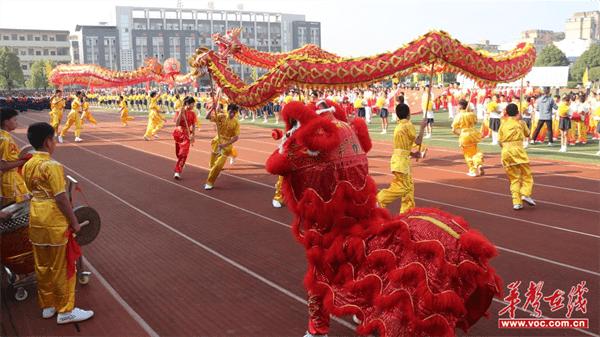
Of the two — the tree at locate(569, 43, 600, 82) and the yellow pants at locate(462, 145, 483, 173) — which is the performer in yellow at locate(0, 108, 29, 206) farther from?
the tree at locate(569, 43, 600, 82)

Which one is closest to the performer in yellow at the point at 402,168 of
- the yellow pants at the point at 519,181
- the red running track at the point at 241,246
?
the red running track at the point at 241,246

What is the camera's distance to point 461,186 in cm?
1104

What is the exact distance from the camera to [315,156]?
3602 millimetres

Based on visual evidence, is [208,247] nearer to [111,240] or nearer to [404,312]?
[111,240]

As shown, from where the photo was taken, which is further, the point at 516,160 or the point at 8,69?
the point at 8,69

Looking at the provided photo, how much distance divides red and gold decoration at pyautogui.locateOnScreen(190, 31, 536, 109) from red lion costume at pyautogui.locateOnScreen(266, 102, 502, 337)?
11.9 ft

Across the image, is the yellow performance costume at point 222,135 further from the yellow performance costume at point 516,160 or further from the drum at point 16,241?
the drum at point 16,241

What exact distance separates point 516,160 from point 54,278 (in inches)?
289

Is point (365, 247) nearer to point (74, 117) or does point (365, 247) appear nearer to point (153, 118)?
point (153, 118)

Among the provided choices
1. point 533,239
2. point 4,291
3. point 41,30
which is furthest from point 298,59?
point 41,30

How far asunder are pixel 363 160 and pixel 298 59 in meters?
4.10

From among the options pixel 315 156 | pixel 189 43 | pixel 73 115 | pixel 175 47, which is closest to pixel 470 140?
pixel 315 156

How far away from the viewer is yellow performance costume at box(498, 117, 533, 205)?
342 inches

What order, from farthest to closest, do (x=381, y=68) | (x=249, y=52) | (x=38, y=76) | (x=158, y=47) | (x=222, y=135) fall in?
(x=158, y=47), (x=38, y=76), (x=249, y=52), (x=222, y=135), (x=381, y=68)
